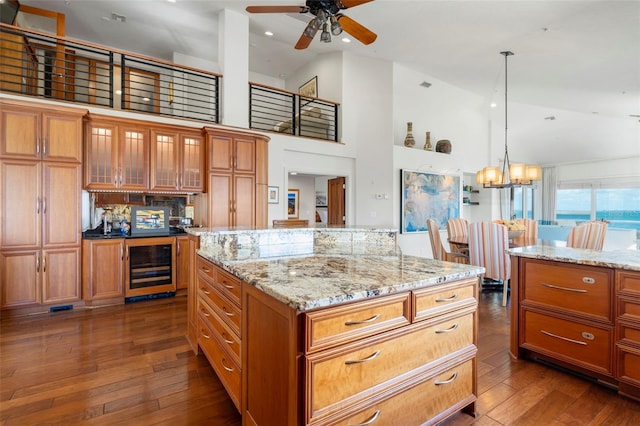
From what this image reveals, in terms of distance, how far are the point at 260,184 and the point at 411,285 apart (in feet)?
12.0

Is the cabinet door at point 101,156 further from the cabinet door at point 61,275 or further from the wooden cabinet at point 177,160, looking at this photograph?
the cabinet door at point 61,275

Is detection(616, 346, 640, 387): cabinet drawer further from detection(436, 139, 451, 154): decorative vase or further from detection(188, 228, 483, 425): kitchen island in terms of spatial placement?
detection(436, 139, 451, 154): decorative vase

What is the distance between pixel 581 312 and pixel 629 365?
1.19 ft

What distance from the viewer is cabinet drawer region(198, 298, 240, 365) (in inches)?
65.2

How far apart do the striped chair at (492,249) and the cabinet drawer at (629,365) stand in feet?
6.52

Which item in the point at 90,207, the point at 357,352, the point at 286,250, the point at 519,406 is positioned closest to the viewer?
the point at 357,352

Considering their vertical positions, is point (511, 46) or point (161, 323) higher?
point (511, 46)

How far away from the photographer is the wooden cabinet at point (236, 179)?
4.36 m

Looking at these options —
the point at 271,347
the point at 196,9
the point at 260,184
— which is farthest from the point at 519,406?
the point at 196,9

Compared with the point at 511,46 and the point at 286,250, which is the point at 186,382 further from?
the point at 511,46

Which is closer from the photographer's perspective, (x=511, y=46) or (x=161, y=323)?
(x=161, y=323)

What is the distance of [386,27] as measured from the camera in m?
4.89

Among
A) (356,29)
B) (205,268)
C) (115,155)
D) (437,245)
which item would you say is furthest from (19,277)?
(437,245)

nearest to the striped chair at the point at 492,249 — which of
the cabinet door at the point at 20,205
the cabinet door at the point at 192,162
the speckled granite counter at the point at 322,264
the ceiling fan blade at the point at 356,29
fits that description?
the speckled granite counter at the point at 322,264
